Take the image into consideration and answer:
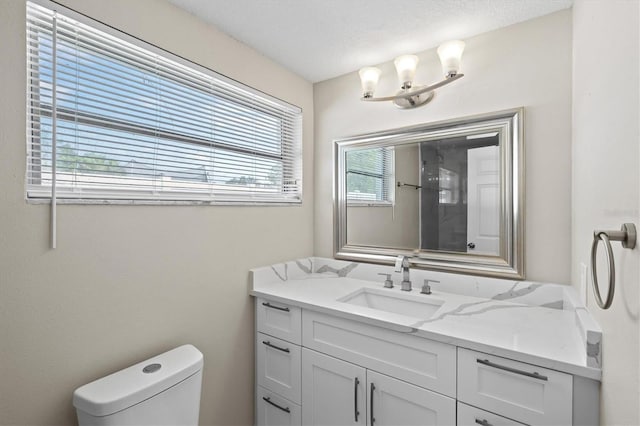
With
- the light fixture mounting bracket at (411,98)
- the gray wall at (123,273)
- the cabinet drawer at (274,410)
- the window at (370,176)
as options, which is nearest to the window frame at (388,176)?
the window at (370,176)

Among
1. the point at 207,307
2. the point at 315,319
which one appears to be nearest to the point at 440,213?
the point at 315,319

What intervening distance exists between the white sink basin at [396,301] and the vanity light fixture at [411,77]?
3.79 feet

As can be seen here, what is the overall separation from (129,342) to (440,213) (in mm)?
1705

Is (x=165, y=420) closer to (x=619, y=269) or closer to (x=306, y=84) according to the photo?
(x=619, y=269)

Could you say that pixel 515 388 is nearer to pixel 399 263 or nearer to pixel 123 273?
pixel 399 263

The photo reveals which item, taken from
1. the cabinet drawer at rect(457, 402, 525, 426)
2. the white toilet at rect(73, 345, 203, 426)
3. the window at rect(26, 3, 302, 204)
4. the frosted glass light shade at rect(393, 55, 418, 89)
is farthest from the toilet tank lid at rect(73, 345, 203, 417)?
the frosted glass light shade at rect(393, 55, 418, 89)

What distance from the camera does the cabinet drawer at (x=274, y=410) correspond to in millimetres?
1647

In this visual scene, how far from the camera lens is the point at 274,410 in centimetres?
175

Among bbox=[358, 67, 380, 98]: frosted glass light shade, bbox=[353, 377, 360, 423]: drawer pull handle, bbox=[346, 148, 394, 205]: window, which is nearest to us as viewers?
bbox=[353, 377, 360, 423]: drawer pull handle

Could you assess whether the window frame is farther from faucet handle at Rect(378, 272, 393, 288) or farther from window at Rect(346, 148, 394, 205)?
faucet handle at Rect(378, 272, 393, 288)

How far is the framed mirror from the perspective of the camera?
1621mm

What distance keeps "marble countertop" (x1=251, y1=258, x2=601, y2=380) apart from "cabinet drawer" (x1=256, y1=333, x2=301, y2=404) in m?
0.26

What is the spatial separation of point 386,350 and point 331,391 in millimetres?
391

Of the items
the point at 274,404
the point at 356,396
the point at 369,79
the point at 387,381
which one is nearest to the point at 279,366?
the point at 274,404
